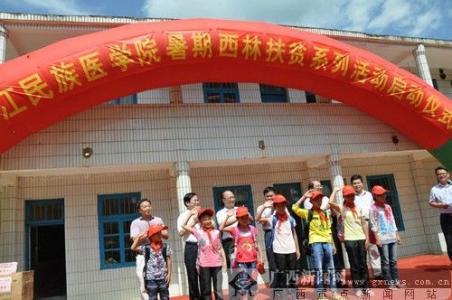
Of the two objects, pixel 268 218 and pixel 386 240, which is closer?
pixel 386 240

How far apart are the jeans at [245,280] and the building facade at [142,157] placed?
2484 millimetres

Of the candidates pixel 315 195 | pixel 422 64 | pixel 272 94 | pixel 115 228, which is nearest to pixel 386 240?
pixel 315 195

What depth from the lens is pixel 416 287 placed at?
581 centimetres

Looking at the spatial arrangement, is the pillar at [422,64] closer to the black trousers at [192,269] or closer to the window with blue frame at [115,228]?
the black trousers at [192,269]

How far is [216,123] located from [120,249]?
311 cm

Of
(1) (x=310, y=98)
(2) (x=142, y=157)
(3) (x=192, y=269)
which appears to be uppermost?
(1) (x=310, y=98)

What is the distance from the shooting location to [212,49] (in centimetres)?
669

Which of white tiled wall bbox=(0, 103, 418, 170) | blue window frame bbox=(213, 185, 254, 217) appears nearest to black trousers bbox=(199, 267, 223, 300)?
white tiled wall bbox=(0, 103, 418, 170)

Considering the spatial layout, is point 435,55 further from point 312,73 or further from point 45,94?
point 45,94

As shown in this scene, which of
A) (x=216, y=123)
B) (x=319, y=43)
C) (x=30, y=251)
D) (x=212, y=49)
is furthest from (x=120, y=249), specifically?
(x=319, y=43)

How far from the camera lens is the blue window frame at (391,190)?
9936mm

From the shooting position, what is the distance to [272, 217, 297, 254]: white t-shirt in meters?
5.32

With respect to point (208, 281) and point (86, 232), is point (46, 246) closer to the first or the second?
point (86, 232)

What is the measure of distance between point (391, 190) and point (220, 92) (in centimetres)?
505
